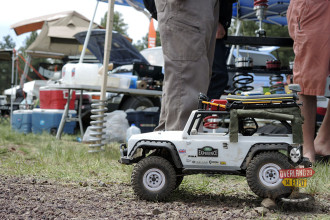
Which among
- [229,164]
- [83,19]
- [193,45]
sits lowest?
[229,164]

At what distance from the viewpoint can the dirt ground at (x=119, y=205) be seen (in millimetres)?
1691

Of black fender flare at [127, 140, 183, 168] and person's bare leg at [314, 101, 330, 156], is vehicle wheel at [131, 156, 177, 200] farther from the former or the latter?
person's bare leg at [314, 101, 330, 156]

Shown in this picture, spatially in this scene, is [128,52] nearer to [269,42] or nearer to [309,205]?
[269,42]

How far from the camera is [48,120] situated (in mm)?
6176

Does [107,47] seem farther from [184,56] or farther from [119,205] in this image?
[119,205]

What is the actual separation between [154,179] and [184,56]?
707mm

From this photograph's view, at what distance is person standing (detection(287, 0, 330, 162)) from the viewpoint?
9.09ft

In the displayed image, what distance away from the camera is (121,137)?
5188 mm

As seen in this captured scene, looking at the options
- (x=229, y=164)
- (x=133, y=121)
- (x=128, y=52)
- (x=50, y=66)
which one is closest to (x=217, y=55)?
(x=229, y=164)

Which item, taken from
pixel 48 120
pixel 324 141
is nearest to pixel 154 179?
pixel 324 141

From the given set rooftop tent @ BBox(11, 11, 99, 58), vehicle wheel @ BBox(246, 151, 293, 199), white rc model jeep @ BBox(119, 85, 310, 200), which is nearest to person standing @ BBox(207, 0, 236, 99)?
white rc model jeep @ BBox(119, 85, 310, 200)

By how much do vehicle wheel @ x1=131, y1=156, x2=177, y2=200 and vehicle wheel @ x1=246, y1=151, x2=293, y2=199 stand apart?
0.36 m

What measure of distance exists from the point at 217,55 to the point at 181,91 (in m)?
0.99

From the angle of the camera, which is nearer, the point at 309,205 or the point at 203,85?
the point at 309,205
